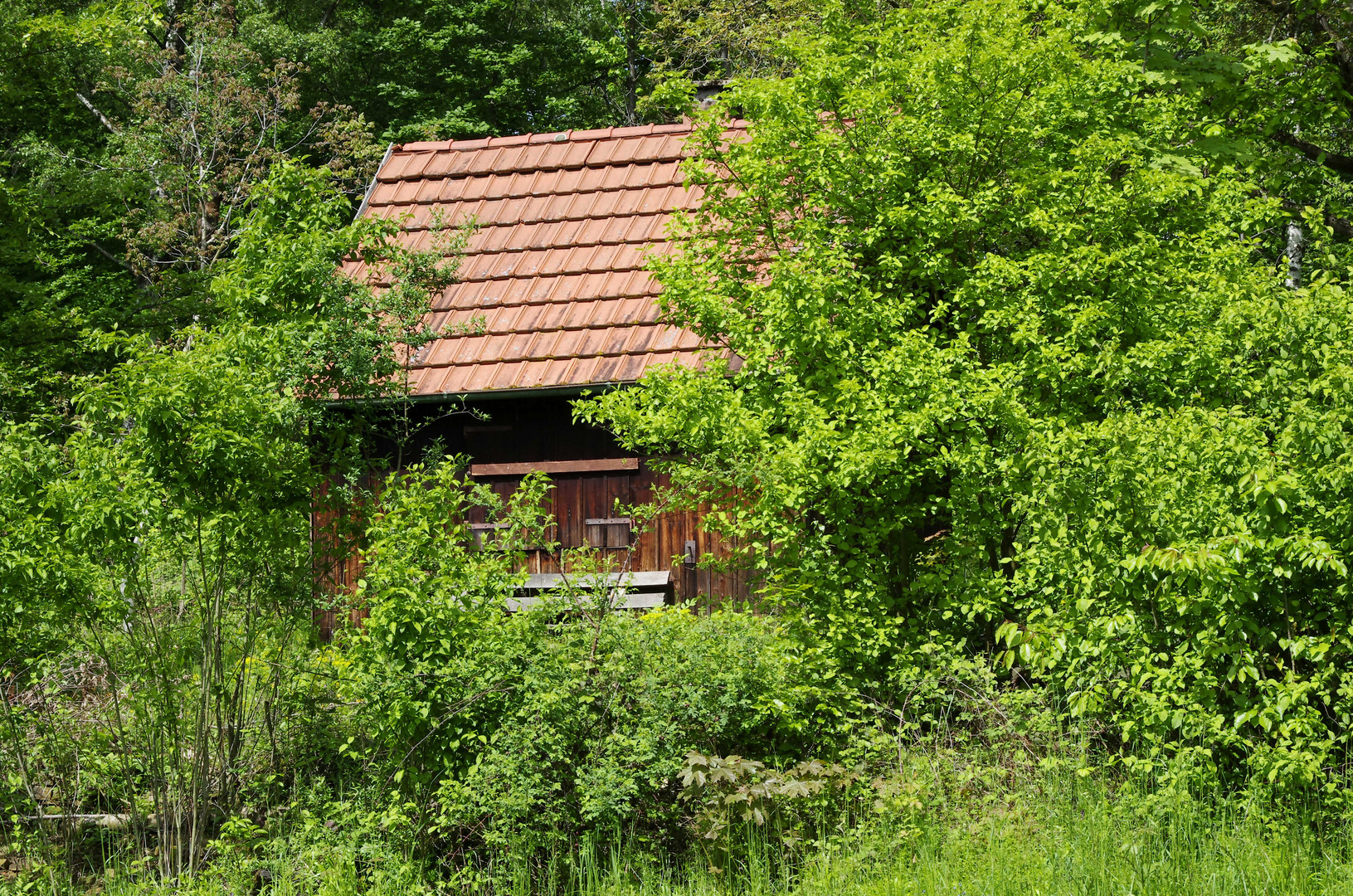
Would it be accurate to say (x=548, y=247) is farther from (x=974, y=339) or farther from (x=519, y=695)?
(x=519, y=695)

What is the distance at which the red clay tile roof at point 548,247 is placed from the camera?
10.9 metres

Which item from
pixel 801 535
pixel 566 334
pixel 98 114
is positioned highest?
pixel 98 114

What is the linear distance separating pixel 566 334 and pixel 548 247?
141 cm

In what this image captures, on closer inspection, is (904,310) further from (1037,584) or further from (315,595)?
(315,595)

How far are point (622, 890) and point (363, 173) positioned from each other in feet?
54.7

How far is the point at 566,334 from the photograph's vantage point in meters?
11.1

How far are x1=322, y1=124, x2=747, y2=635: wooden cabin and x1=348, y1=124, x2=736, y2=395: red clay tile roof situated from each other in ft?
0.06

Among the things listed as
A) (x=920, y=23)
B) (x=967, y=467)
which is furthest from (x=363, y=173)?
(x=967, y=467)

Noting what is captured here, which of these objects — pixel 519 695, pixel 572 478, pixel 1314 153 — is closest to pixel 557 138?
pixel 572 478

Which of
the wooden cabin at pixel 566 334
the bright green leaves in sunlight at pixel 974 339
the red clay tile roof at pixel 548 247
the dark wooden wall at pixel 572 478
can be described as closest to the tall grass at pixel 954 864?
the bright green leaves in sunlight at pixel 974 339

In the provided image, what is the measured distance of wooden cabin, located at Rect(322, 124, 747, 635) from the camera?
1073cm

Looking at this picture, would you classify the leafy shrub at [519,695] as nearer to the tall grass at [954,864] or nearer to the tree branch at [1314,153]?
the tall grass at [954,864]

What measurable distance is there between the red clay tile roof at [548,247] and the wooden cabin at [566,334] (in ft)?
0.06

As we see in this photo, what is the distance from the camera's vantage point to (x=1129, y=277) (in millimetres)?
7258
